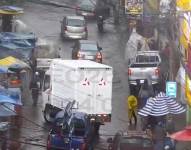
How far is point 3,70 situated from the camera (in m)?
31.2

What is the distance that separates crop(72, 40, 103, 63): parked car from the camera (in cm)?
3994

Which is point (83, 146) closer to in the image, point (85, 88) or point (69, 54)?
point (85, 88)

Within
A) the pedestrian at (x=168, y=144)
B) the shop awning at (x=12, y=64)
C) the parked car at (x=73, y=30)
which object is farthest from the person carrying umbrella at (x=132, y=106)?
the parked car at (x=73, y=30)

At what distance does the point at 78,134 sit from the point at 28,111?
25.1 feet

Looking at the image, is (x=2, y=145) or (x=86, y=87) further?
(x=86, y=87)

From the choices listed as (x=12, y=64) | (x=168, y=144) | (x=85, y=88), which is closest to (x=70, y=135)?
(x=168, y=144)

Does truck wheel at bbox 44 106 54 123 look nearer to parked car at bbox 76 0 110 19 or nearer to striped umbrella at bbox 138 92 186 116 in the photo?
striped umbrella at bbox 138 92 186 116

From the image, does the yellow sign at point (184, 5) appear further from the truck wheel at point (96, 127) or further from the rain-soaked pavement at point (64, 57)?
the truck wheel at point (96, 127)

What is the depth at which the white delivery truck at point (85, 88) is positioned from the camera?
27.2 meters

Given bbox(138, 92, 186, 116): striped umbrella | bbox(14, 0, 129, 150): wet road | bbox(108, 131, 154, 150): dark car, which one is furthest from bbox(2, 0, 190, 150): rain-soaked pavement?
bbox(108, 131, 154, 150): dark car

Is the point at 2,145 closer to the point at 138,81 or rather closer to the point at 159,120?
the point at 159,120

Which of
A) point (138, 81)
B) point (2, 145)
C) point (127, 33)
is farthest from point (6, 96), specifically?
point (127, 33)

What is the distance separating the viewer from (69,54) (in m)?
43.9

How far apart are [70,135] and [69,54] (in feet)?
67.7
